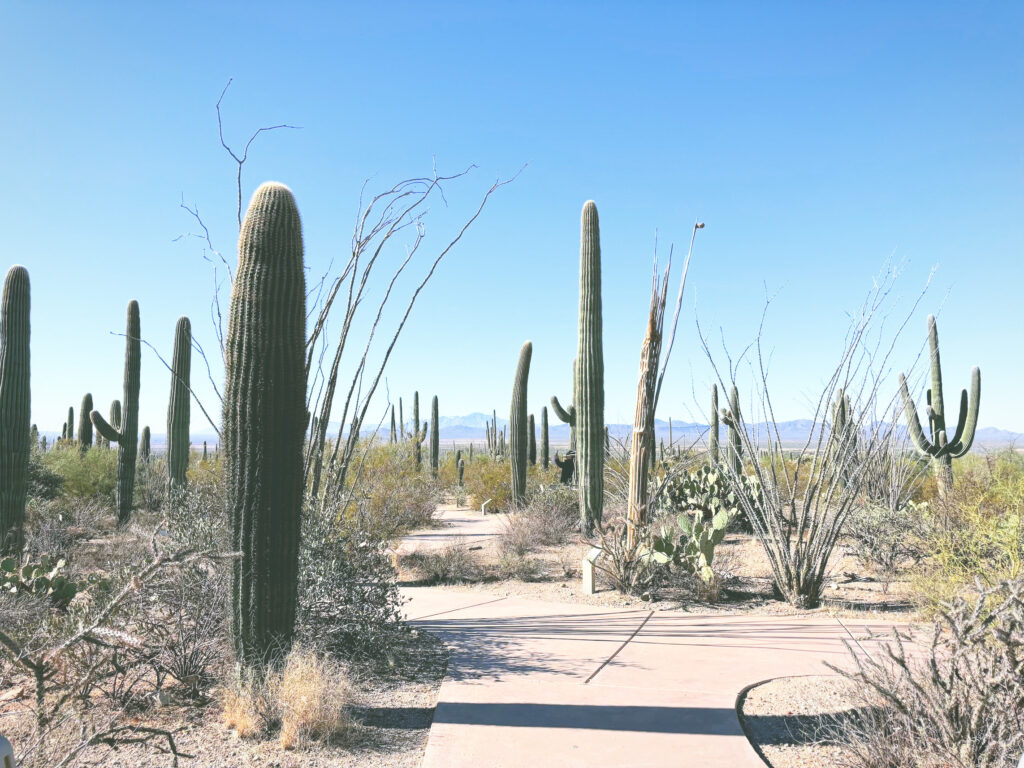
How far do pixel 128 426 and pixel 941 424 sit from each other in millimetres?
17493

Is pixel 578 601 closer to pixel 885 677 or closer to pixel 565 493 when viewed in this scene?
pixel 885 677

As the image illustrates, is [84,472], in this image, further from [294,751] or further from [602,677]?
[602,677]

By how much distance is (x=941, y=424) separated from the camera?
16.4m

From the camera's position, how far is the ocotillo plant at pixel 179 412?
16203 mm

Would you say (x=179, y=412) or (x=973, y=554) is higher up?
(x=179, y=412)

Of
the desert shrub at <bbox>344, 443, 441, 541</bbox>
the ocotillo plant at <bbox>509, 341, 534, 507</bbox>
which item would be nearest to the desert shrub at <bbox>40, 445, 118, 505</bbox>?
the desert shrub at <bbox>344, 443, 441, 541</bbox>

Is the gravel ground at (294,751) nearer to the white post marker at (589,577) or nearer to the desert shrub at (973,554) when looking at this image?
the desert shrub at (973,554)

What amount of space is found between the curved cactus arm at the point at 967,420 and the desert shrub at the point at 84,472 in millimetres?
18728

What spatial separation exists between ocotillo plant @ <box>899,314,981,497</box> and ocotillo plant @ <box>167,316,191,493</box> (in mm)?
15287

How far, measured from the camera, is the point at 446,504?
78.1 ft

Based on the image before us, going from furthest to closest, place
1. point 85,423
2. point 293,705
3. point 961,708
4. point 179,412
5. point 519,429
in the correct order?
1. point 85,423
2. point 519,429
3. point 179,412
4. point 293,705
5. point 961,708

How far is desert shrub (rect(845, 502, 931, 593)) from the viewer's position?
9.84 m

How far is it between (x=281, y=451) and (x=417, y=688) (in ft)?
6.82

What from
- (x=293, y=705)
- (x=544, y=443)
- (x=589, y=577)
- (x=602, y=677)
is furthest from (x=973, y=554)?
(x=544, y=443)
